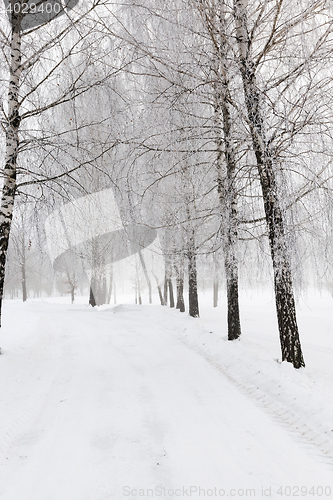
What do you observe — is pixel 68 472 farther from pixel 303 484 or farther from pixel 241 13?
pixel 241 13

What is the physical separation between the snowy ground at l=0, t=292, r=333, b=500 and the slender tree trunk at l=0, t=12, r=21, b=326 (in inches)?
96.2

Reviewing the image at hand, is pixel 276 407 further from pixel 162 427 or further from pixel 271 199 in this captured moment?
pixel 271 199

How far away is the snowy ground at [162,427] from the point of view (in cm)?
246

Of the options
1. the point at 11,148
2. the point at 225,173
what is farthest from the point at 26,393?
the point at 225,173

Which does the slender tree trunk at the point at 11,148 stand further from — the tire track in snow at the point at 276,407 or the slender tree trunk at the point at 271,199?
the tire track in snow at the point at 276,407

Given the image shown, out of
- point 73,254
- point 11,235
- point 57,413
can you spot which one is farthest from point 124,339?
point 73,254

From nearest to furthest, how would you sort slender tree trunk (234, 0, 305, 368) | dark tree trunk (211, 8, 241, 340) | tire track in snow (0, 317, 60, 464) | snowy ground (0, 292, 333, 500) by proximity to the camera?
1. snowy ground (0, 292, 333, 500)
2. tire track in snow (0, 317, 60, 464)
3. slender tree trunk (234, 0, 305, 368)
4. dark tree trunk (211, 8, 241, 340)

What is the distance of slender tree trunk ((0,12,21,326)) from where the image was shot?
567cm

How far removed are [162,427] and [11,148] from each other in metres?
5.35

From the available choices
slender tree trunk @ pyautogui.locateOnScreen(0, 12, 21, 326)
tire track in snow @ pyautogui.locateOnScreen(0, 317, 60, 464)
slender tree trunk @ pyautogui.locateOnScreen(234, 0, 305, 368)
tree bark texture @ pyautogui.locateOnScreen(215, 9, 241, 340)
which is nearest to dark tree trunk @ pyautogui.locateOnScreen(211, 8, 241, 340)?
tree bark texture @ pyautogui.locateOnScreen(215, 9, 241, 340)

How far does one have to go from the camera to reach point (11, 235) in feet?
21.7

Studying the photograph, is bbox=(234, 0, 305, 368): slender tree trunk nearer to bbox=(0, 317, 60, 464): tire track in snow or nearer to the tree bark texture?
the tree bark texture

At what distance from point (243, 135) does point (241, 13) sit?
1.87m

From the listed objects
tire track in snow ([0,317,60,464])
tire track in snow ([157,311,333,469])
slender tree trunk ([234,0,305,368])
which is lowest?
tire track in snow ([157,311,333,469])
